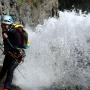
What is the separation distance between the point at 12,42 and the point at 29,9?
1341 centimetres

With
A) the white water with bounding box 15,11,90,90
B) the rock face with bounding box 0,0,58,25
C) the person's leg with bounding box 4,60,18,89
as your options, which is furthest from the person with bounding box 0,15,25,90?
the rock face with bounding box 0,0,58,25

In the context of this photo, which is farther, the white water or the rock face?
the rock face

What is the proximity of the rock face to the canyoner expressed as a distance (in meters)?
6.86

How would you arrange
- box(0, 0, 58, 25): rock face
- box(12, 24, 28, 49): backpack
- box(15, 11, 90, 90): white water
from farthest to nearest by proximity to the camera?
box(0, 0, 58, 25): rock face
box(15, 11, 90, 90): white water
box(12, 24, 28, 49): backpack

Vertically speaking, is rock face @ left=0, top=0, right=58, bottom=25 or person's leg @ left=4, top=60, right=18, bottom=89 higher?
person's leg @ left=4, top=60, right=18, bottom=89

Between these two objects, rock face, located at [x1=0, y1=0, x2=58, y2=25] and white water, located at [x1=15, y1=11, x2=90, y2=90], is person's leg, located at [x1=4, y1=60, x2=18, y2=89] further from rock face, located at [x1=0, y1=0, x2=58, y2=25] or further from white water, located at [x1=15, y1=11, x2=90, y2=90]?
rock face, located at [x1=0, y1=0, x2=58, y2=25]

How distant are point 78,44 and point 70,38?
1.30 ft

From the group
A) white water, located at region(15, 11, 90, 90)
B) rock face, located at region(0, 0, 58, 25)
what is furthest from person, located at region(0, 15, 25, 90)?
rock face, located at region(0, 0, 58, 25)

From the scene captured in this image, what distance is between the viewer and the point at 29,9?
72.0 feet

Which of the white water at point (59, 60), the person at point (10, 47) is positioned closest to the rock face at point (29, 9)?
the white water at point (59, 60)

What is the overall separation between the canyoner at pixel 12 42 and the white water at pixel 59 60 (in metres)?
1.20

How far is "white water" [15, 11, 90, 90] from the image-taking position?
34.9 ft

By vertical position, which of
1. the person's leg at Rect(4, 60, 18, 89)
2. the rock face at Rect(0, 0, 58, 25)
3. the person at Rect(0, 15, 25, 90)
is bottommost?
the rock face at Rect(0, 0, 58, 25)

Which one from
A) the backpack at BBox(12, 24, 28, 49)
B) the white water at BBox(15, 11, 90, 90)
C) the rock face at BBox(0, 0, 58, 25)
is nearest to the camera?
the backpack at BBox(12, 24, 28, 49)
